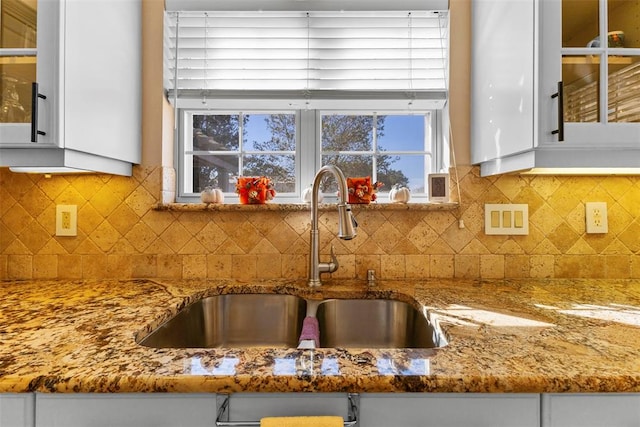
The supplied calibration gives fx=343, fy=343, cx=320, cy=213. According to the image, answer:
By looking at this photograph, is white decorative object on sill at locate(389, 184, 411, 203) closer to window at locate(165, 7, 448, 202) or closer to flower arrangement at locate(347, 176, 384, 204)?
flower arrangement at locate(347, 176, 384, 204)

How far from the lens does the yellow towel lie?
63 cm

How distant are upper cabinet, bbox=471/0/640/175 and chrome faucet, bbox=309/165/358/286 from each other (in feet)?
1.84

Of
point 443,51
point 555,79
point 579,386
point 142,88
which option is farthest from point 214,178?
point 579,386

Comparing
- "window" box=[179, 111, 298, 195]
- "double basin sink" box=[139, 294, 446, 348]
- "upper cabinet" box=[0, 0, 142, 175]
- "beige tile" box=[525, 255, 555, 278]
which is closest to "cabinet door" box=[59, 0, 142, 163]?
"upper cabinet" box=[0, 0, 142, 175]

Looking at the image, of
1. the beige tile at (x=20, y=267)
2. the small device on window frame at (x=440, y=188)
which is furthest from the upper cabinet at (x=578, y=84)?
the beige tile at (x=20, y=267)

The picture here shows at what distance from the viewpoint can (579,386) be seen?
2.01ft

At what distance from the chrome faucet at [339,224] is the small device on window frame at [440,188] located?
0.42 m

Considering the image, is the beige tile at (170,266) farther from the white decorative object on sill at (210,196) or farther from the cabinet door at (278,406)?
the cabinet door at (278,406)

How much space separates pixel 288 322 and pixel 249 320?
0.47ft

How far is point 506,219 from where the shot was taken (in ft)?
4.55

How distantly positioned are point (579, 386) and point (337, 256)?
0.89 metres

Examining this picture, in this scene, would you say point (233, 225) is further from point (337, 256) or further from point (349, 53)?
point (349, 53)

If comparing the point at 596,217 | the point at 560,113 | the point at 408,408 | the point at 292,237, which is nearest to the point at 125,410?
the point at 408,408

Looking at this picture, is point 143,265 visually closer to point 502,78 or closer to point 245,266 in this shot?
point 245,266
